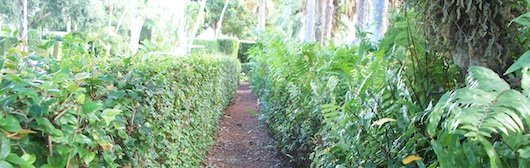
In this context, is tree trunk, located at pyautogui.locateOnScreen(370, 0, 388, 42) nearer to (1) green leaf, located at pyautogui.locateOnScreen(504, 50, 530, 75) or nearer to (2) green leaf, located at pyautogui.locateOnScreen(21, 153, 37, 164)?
(1) green leaf, located at pyautogui.locateOnScreen(504, 50, 530, 75)

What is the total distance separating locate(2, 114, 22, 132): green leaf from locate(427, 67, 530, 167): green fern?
1356 mm

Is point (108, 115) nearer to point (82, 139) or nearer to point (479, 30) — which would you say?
point (82, 139)

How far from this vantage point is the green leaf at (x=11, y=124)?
1.45m

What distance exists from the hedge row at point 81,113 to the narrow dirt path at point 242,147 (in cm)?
323

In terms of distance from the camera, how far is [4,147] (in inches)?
55.9

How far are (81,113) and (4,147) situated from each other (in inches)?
14.6

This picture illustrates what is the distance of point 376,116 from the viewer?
234cm

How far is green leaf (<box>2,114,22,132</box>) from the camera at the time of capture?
1.45 metres

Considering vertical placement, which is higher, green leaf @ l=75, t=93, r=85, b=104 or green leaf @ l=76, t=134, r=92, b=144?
green leaf @ l=75, t=93, r=85, b=104

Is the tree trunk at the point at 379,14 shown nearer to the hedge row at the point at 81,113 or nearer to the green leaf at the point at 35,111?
the hedge row at the point at 81,113

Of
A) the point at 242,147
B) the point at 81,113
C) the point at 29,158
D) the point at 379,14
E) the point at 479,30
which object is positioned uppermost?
the point at 379,14

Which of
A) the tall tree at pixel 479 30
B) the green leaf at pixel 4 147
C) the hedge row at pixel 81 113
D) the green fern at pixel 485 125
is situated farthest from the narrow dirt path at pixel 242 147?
the green leaf at pixel 4 147

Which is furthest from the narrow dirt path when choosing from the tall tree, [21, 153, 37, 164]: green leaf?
[21, 153, 37, 164]: green leaf

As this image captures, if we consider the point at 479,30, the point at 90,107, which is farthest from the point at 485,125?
the point at 90,107
